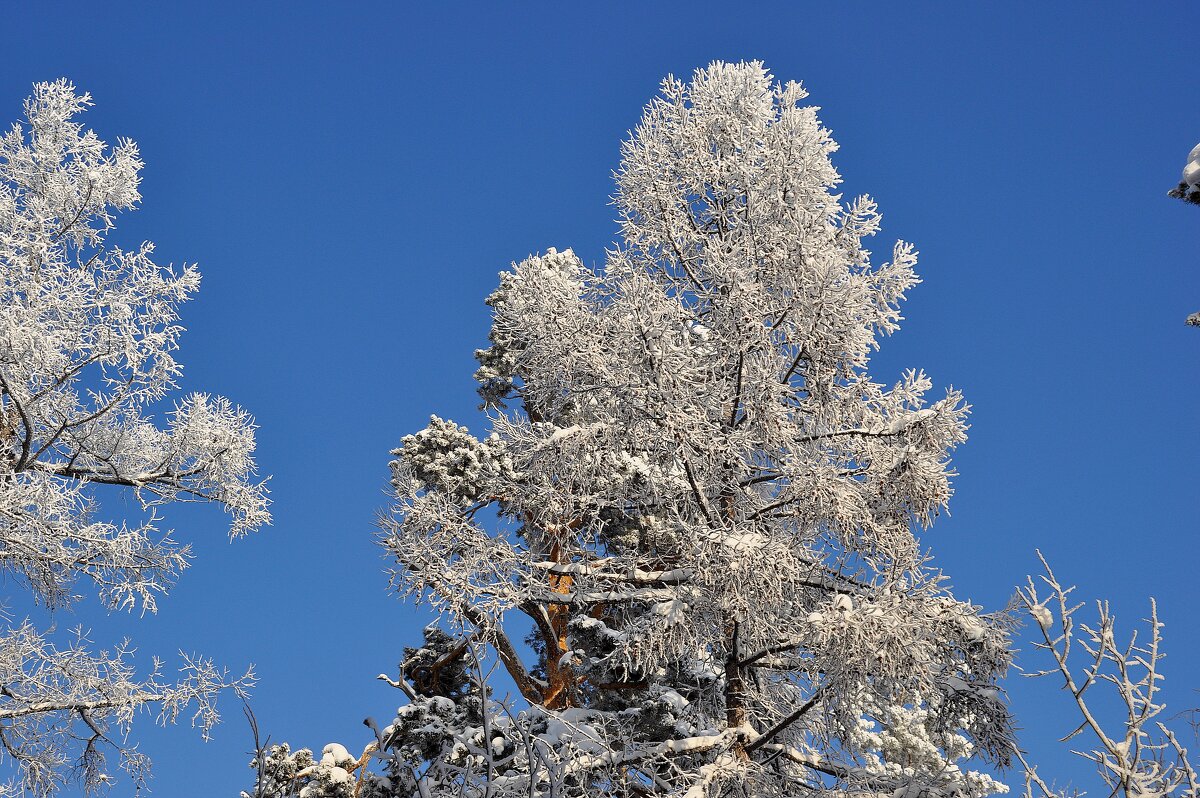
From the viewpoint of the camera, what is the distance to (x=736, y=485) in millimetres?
9031

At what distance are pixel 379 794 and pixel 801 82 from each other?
358 inches

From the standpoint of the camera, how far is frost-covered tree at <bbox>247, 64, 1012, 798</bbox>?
314 inches

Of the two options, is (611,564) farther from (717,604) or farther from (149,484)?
(149,484)

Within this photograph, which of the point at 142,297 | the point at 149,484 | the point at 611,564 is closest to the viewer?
the point at 611,564

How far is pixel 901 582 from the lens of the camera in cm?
761

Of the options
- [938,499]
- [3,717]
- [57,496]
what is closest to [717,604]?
[938,499]

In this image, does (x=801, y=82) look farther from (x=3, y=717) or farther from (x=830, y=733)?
(x=3, y=717)

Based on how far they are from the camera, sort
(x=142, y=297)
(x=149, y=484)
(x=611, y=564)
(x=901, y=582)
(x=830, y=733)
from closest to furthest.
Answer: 1. (x=901, y=582)
2. (x=830, y=733)
3. (x=611, y=564)
4. (x=142, y=297)
5. (x=149, y=484)

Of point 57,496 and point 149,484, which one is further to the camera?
point 149,484

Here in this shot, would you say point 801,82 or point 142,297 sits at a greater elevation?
point 801,82

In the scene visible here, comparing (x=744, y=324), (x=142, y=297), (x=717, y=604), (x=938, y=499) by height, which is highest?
(x=142, y=297)

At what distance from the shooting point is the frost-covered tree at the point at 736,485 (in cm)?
798

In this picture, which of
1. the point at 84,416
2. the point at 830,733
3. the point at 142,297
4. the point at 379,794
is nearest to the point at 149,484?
the point at 84,416

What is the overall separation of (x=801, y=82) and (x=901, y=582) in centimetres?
514
